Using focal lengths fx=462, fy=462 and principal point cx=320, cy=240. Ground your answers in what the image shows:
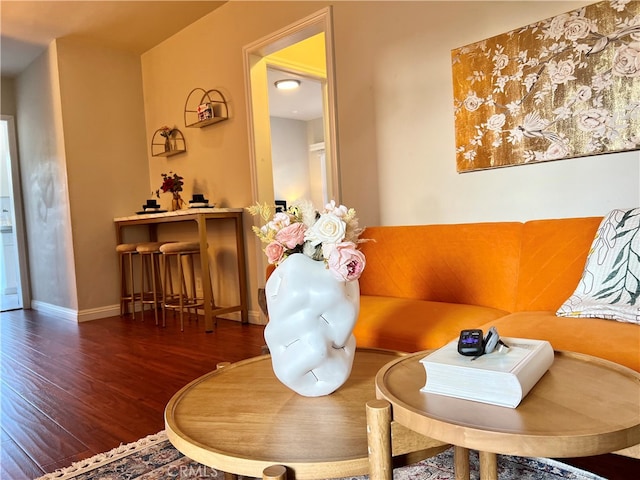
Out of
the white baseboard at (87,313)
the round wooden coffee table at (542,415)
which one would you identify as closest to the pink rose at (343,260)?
the round wooden coffee table at (542,415)

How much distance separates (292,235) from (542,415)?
66 centimetres

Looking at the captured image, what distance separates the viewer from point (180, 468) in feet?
5.19

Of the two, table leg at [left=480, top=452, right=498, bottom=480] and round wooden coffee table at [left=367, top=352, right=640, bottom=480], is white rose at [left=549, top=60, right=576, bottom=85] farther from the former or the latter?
table leg at [left=480, top=452, right=498, bottom=480]

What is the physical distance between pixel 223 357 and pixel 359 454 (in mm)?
2177

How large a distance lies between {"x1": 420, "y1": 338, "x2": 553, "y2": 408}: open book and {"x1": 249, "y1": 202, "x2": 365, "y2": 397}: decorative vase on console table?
0.26 metres

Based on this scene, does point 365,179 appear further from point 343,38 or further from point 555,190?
point 555,190

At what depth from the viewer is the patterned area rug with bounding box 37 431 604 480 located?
145 centimetres

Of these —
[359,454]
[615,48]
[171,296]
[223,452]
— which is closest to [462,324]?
[359,454]

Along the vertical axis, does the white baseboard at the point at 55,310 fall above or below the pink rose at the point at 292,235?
below

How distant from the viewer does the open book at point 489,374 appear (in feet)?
2.82

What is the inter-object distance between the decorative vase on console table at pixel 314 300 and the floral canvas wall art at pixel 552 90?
1529 mm

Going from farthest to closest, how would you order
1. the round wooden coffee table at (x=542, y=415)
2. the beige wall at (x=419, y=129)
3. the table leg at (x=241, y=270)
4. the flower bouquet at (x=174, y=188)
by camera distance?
the flower bouquet at (x=174, y=188), the table leg at (x=241, y=270), the beige wall at (x=419, y=129), the round wooden coffee table at (x=542, y=415)

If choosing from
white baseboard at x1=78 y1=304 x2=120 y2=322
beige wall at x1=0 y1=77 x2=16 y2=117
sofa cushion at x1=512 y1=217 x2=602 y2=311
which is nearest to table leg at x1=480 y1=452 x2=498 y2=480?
sofa cushion at x1=512 y1=217 x2=602 y2=311

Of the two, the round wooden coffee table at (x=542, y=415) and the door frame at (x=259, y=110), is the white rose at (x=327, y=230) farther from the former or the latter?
the door frame at (x=259, y=110)
